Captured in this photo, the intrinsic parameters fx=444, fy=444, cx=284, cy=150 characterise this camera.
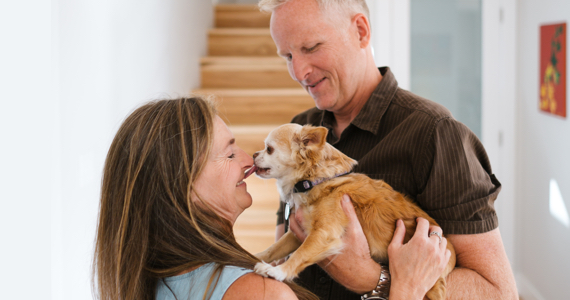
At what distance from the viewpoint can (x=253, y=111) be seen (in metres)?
4.34

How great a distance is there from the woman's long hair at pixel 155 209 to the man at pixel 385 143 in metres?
0.42

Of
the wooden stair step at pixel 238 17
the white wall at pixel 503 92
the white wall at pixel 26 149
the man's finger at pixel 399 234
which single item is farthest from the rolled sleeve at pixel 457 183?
the wooden stair step at pixel 238 17

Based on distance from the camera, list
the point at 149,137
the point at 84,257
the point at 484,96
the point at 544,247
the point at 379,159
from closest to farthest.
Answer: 1. the point at 149,137
2. the point at 379,159
3. the point at 84,257
4. the point at 544,247
5. the point at 484,96

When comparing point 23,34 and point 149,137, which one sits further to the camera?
point 23,34

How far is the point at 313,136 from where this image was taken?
1.37m

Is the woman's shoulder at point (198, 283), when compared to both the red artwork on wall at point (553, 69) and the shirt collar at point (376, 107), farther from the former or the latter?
the red artwork on wall at point (553, 69)

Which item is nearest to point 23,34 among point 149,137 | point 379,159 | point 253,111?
point 149,137

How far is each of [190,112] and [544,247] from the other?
355cm

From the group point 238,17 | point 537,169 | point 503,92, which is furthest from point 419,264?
point 238,17

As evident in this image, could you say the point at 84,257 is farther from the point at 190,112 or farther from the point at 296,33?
the point at 296,33

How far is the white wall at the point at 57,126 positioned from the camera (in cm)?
141

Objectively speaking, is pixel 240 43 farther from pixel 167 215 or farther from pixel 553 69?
pixel 167 215

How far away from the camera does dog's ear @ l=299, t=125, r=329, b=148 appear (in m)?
1.33

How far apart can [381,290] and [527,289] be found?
133 inches
